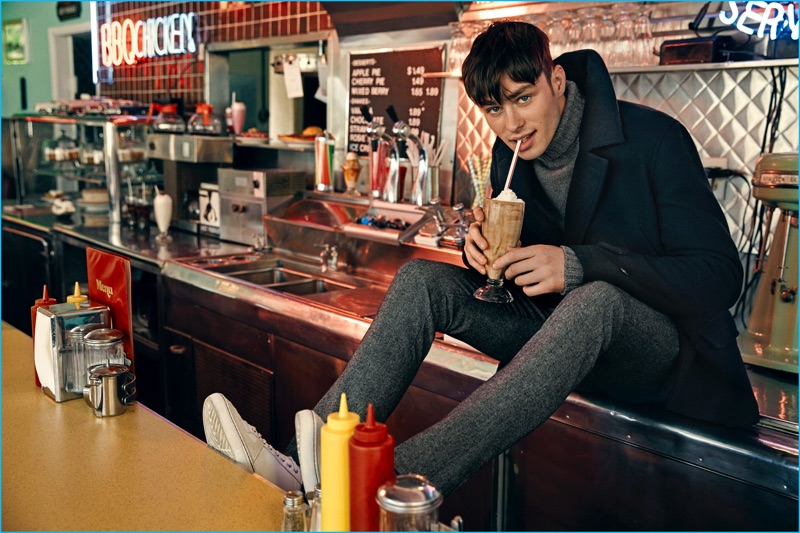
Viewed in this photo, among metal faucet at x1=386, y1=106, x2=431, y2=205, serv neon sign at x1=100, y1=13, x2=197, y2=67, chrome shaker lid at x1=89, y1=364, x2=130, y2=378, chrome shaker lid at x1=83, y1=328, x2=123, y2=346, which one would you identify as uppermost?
serv neon sign at x1=100, y1=13, x2=197, y2=67

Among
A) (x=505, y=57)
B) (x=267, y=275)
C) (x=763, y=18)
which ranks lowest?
(x=267, y=275)

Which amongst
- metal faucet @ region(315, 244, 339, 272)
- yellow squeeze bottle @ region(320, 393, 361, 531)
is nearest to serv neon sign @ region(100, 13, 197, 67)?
metal faucet @ region(315, 244, 339, 272)

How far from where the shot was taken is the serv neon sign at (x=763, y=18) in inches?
95.0

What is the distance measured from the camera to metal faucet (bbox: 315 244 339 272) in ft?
13.0

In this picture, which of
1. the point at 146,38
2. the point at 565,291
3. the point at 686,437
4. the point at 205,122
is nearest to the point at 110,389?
the point at 565,291

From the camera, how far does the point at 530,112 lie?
1990mm

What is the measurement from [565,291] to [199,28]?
4346 mm

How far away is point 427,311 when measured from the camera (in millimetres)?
1856

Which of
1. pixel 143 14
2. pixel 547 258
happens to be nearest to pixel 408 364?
pixel 547 258

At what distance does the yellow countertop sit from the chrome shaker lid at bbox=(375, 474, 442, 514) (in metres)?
0.30

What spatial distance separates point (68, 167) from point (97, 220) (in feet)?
3.16

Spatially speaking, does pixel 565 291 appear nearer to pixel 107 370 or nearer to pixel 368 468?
pixel 368 468

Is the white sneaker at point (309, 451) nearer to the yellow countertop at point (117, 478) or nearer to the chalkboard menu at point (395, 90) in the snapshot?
the yellow countertop at point (117, 478)

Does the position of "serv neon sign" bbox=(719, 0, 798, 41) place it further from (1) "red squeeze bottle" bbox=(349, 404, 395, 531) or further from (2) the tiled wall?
(2) the tiled wall
